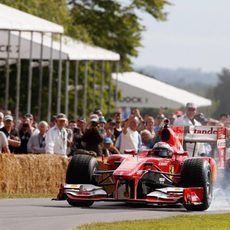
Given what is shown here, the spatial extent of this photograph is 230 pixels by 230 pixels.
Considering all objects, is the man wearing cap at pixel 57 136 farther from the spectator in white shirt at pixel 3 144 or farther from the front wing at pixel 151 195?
the front wing at pixel 151 195

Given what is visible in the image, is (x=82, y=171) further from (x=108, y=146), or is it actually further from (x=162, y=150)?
(x=108, y=146)

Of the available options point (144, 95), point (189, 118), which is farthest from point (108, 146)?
point (144, 95)

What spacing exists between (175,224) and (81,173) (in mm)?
3786

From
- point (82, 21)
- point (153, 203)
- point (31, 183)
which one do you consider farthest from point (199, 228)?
point (82, 21)

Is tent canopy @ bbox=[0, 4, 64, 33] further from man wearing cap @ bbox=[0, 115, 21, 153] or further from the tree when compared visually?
the tree

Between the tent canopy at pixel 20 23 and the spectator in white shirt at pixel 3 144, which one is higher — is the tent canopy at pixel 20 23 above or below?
above

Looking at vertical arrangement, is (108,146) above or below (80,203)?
above

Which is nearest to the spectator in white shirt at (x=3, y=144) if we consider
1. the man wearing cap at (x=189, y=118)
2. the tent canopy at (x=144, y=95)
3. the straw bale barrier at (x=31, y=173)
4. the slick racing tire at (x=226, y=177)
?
the straw bale barrier at (x=31, y=173)

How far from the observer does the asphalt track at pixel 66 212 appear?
17.1 m

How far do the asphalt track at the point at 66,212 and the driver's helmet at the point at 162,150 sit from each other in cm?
91

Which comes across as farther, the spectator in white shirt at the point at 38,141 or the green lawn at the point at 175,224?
the spectator in white shirt at the point at 38,141

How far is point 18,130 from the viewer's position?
28.6 m

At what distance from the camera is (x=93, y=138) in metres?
26.8

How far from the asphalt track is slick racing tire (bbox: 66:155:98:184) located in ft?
1.53
